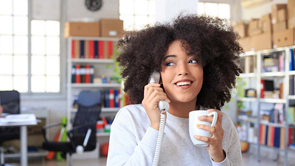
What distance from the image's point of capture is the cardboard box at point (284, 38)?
5.28 metres

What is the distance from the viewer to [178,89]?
4.15 ft

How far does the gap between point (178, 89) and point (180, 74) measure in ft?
0.17

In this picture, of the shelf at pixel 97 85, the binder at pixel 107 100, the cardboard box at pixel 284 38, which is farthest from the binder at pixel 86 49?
the cardboard box at pixel 284 38

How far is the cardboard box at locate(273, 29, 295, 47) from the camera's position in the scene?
5284 millimetres

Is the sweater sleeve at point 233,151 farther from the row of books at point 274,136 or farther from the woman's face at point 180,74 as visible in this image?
the row of books at point 274,136

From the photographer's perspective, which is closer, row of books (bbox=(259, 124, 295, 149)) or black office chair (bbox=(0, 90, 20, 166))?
black office chair (bbox=(0, 90, 20, 166))

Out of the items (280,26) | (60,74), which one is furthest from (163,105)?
(60,74)

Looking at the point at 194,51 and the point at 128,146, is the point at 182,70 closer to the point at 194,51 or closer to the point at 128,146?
the point at 194,51

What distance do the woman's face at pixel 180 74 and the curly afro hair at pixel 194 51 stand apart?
22 millimetres

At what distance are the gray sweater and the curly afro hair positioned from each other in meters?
0.19

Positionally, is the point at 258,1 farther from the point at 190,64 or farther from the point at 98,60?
the point at 190,64

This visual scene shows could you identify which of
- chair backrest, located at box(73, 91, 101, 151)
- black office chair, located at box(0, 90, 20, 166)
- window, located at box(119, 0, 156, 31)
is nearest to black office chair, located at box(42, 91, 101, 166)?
chair backrest, located at box(73, 91, 101, 151)

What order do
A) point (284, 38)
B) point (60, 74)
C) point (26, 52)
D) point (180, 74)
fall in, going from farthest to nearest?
1. point (60, 74)
2. point (26, 52)
3. point (284, 38)
4. point (180, 74)

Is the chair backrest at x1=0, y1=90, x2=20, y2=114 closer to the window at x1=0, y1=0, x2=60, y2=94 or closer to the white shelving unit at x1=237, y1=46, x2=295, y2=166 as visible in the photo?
the window at x1=0, y1=0, x2=60, y2=94
